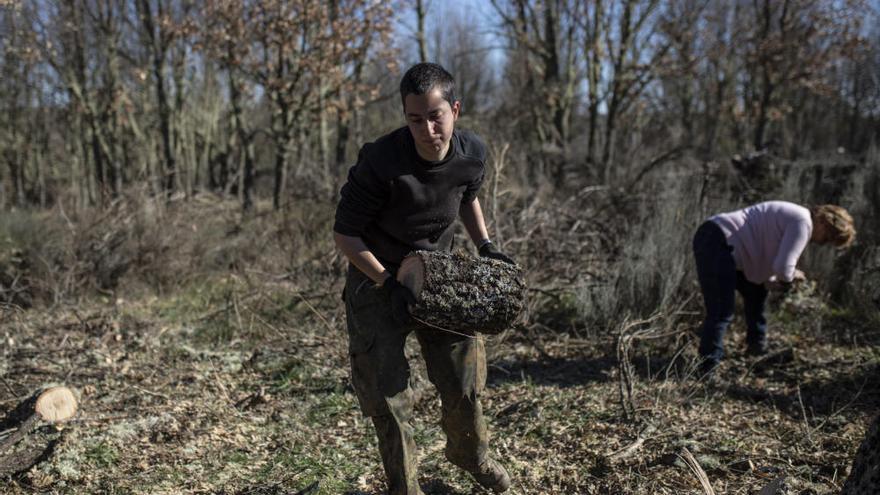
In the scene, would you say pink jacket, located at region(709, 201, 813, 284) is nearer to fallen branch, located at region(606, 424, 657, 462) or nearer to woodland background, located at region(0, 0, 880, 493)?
woodland background, located at region(0, 0, 880, 493)

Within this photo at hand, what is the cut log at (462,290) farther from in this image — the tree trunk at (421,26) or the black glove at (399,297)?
the tree trunk at (421,26)

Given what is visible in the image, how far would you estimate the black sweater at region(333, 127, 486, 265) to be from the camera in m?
2.46

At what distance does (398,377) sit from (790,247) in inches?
113

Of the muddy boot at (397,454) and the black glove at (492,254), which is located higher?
the black glove at (492,254)

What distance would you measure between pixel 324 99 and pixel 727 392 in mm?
8481

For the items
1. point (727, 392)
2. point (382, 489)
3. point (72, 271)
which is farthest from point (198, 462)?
point (72, 271)

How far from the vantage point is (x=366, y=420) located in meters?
3.90

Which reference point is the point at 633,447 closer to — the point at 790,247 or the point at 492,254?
the point at 492,254

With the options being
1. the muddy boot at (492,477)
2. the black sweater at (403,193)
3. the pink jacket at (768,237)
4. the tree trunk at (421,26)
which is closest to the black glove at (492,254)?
the black sweater at (403,193)

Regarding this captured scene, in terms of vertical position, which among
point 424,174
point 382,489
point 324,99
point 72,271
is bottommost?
point 382,489

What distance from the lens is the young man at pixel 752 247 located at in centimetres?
417

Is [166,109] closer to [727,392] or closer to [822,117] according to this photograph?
[727,392]

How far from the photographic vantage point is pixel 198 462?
3.33 meters

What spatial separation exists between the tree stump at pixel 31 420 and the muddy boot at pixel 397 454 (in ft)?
6.09
